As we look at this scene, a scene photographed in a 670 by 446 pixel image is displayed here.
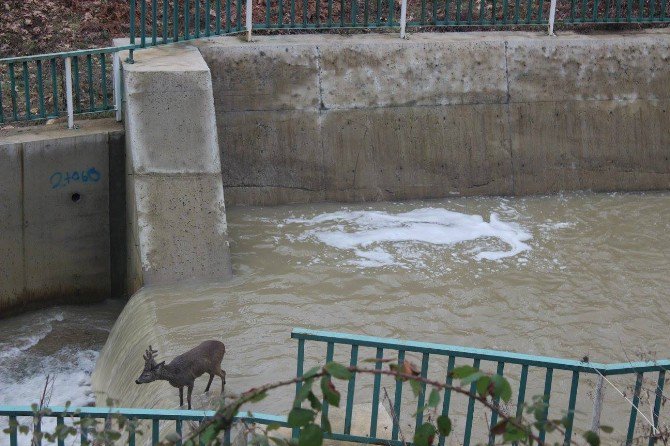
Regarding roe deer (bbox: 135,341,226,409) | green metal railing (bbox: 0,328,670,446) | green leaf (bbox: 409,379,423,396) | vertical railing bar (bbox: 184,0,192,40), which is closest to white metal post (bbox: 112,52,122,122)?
vertical railing bar (bbox: 184,0,192,40)

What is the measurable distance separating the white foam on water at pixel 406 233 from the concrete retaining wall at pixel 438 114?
59 cm

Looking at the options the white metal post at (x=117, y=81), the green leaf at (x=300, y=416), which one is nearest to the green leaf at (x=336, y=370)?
the green leaf at (x=300, y=416)

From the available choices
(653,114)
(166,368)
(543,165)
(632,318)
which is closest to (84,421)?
(166,368)

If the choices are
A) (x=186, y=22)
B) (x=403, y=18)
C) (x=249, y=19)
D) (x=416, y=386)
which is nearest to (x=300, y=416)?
(x=416, y=386)

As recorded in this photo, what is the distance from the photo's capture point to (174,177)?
8.41m

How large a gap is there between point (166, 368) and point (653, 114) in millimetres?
7833

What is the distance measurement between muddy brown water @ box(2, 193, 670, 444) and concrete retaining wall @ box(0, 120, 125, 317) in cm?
146

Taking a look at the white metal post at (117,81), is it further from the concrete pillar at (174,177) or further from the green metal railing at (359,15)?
the concrete pillar at (174,177)

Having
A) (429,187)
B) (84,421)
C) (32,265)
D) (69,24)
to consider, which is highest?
(69,24)

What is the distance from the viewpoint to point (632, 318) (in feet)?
25.9

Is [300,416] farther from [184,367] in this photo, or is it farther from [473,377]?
[184,367]

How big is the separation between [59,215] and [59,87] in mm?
2469

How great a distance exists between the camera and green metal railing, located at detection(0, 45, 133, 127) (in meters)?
9.17

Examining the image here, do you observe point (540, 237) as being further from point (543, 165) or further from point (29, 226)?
point (29, 226)
